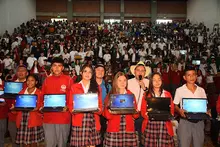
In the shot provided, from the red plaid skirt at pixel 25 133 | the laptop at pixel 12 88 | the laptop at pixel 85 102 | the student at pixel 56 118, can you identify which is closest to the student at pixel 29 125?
the red plaid skirt at pixel 25 133

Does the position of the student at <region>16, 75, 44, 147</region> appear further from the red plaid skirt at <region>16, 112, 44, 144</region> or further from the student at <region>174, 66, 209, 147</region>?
the student at <region>174, 66, 209, 147</region>

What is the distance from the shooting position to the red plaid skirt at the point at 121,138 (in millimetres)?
4160

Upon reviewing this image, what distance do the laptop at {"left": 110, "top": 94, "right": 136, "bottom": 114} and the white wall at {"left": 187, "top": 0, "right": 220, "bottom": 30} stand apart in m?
20.9

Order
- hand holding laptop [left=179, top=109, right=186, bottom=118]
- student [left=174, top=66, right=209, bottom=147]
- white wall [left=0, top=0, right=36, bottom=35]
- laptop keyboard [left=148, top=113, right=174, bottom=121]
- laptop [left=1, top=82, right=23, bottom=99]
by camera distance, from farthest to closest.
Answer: white wall [left=0, top=0, right=36, bottom=35] → laptop [left=1, top=82, right=23, bottom=99] → student [left=174, top=66, right=209, bottom=147] → hand holding laptop [left=179, top=109, right=186, bottom=118] → laptop keyboard [left=148, top=113, right=174, bottom=121]

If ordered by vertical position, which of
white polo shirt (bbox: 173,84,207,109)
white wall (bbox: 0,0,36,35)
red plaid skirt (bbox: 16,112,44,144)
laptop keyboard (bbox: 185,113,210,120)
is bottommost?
red plaid skirt (bbox: 16,112,44,144)

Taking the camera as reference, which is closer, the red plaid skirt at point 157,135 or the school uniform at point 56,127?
the red plaid skirt at point 157,135

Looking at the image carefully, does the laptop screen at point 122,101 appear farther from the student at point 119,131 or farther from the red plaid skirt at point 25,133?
the red plaid skirt at point 25,133

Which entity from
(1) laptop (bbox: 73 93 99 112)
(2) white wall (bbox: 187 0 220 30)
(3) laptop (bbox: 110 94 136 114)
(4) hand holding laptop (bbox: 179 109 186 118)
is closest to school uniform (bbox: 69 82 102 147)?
(1) laptop (bbox: 73 93 99 112)

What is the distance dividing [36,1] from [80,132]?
29218mm

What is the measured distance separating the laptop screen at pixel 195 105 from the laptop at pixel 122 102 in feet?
2.94

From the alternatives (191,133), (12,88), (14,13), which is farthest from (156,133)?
(14,13)

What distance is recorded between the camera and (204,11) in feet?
84.9

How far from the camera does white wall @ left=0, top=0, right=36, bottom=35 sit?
2125 cm

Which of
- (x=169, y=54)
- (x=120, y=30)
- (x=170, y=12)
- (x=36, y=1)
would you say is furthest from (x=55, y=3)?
Result: (x=169, y=54)
